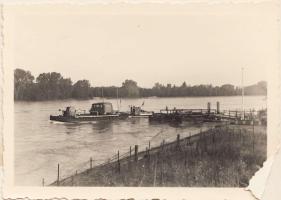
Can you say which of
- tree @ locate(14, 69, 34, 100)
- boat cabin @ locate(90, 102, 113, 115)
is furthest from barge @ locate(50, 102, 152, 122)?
tree @ locate(14, 69, 34, 100)

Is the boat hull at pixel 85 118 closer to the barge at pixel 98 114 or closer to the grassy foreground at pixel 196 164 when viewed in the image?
the barge at pixel 98 114

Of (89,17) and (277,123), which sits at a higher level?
(89,17)

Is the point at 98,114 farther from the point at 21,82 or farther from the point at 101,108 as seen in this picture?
the point at 21,82

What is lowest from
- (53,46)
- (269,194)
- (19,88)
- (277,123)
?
(269,194)

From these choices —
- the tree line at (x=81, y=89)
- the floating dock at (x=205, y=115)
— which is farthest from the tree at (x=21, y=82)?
the floating dock at (x=205, y=115)

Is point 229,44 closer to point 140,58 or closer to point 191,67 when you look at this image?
point 191,67

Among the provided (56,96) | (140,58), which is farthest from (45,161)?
(140,58)
